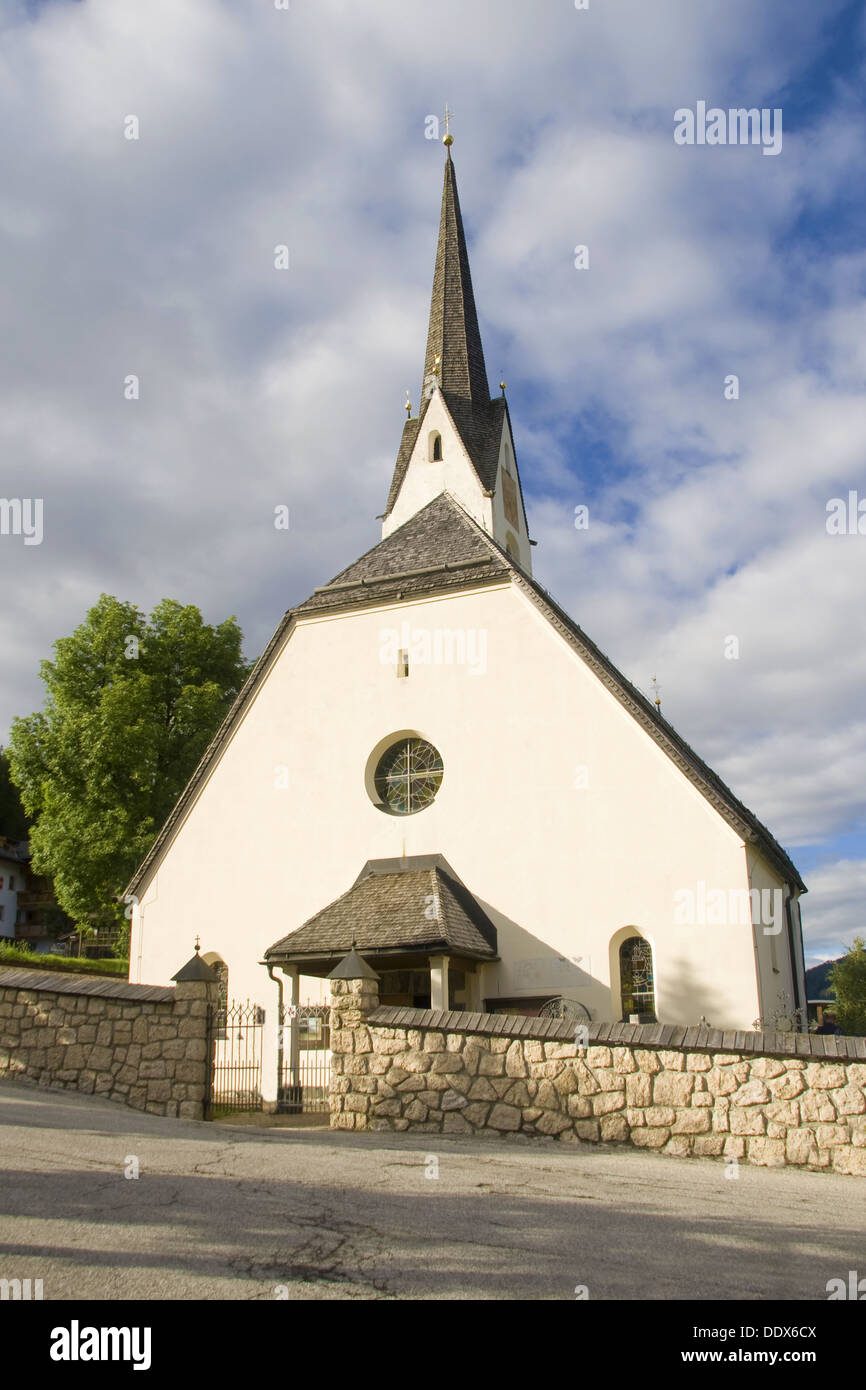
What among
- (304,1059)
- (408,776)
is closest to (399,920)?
(304,1059)

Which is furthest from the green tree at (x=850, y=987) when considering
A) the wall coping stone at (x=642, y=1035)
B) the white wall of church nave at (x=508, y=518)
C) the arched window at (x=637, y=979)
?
the wall coping stone at (x=642, y=1035)

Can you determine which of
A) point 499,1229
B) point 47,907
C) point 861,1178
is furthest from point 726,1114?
point 47,907

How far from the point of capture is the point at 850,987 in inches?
1324

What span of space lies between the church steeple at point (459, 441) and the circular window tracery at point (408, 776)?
7.81 metres

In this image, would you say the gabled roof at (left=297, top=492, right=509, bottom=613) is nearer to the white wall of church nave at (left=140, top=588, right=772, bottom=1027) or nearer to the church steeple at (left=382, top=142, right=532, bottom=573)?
the white wall of church nave at (left=140, top=588, right=772, bottom=1027)

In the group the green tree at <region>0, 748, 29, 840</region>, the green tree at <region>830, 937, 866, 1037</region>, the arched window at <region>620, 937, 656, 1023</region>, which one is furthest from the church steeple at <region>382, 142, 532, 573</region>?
the green tree at <region>0, 748, 29, 840</region>

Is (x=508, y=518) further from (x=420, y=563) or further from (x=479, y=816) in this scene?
(x=479, y=816)

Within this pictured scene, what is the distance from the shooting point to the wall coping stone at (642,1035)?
963cm

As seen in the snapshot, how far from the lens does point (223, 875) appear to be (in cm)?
1900

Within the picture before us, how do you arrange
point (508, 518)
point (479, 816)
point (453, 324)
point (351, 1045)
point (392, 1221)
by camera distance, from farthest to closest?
point (453, 324), point (508, 518), point (479, 816), point (351, 1045), point (392, 1221)

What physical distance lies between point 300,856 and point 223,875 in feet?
5.32

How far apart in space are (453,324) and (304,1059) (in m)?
20.3

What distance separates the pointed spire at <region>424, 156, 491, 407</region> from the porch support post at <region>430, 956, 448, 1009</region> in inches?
654

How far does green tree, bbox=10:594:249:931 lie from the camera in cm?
2905
